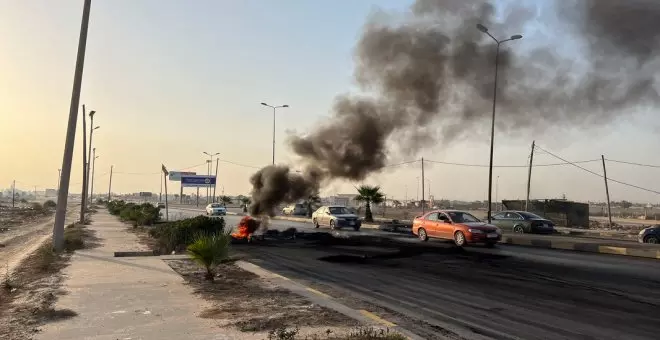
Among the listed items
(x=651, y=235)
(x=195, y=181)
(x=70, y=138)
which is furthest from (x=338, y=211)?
(x=195, y=181)

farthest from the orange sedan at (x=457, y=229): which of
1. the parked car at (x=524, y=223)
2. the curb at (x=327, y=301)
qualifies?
the curb at (x=327, y=301)

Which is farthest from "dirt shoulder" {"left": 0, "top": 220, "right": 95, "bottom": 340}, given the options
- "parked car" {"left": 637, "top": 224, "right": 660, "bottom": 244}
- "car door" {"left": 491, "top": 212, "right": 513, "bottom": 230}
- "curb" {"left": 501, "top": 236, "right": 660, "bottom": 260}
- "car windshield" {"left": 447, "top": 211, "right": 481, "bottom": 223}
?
"parked car" {"left": 637, "top": 224, "right": 660, "bottom": 244}

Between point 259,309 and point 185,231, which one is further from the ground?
point 185,231

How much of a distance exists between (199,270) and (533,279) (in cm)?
666

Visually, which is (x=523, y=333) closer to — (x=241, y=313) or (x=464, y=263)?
(x=241, y=313)

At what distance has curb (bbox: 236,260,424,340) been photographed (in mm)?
5711

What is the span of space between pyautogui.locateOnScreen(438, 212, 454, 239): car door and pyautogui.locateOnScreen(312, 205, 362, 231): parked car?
24.8 ft

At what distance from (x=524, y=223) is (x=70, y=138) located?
765 inches

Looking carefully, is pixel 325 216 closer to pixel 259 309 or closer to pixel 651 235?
pixel 651 235

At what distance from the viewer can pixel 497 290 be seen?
846cm

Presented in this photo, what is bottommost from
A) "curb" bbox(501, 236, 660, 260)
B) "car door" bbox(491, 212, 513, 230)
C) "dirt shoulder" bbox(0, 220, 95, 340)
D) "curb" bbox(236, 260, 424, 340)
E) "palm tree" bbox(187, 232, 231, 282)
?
"dirt shoulder" bbox(0, 220, 95, 340)

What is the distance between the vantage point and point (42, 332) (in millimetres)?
5551

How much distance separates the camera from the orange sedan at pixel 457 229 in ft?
54.7

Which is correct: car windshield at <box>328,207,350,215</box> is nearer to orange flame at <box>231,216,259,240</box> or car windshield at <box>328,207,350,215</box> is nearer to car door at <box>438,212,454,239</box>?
orange flame at <box>231,216,259,240</box>
